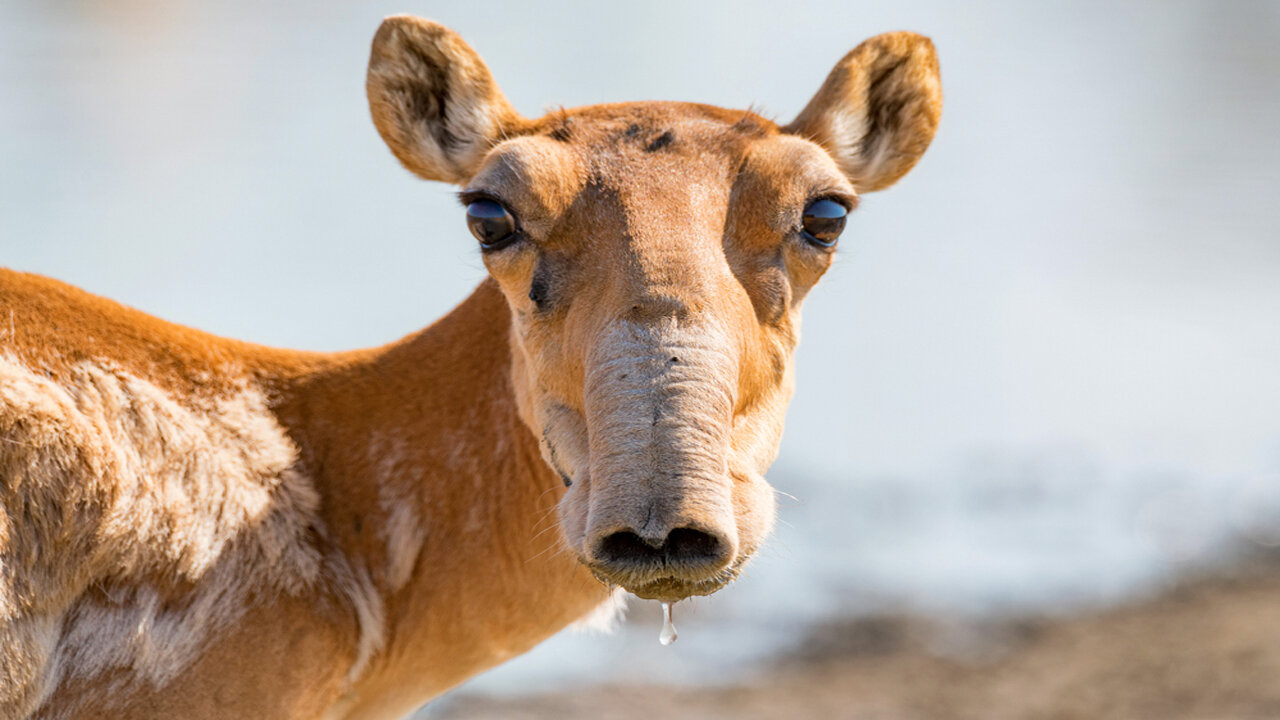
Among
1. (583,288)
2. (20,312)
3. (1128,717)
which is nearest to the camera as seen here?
(583,288)

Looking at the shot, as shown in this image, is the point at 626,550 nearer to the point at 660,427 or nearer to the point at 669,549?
the point at 669,549

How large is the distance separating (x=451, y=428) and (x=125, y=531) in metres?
1.57

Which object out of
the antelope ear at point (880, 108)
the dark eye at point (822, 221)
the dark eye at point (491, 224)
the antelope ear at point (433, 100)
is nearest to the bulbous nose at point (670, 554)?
the dark eye at point (491, 224)

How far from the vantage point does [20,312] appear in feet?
17.7

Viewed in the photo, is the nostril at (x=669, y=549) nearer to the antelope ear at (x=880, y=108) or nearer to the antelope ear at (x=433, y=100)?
the antelope ear at (x=433, y=100)

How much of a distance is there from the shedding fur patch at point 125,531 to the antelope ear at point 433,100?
1.63m

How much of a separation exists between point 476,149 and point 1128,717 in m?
9.61

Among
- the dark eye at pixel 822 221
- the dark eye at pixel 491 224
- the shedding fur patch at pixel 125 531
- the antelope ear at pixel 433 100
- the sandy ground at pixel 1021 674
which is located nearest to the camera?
the shedding fur patch at pixel 125 531

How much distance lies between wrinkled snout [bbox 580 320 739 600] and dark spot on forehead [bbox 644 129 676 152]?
111cm

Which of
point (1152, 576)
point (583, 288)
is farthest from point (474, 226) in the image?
point (1152, 576)

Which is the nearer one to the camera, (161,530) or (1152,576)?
(161,530)

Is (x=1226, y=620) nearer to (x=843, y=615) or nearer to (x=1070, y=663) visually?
(x=1070, y=663)

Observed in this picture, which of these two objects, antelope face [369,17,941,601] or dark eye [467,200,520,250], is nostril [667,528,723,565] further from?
dark eye [467,200,520,250]

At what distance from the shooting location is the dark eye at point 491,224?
5316 millimetres
